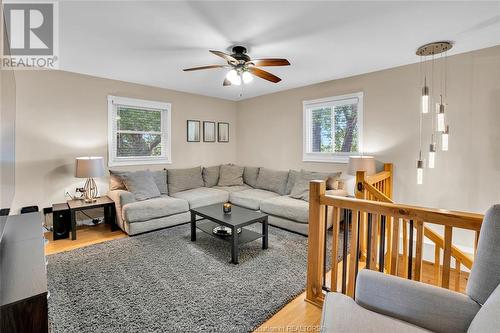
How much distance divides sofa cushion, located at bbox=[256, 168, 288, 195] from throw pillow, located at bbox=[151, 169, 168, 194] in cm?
181

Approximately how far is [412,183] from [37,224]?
165 inches

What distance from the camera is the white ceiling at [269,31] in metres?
2.04

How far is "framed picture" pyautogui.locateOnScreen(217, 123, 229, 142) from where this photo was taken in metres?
5.65

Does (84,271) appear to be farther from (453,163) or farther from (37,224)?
(453,163)

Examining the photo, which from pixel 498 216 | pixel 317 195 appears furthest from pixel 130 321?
pixel 498 216

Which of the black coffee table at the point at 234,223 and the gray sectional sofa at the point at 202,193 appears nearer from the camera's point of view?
the black coffee table at the point at 234,223

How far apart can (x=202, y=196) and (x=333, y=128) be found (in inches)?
101

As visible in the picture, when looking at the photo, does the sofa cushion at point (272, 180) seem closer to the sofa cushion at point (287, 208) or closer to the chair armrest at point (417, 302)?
the sofa cushion at point (287, 208)

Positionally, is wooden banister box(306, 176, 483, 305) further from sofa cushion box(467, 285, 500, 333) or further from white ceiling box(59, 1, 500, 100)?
white ceiling box(59, 1, 500, 100)

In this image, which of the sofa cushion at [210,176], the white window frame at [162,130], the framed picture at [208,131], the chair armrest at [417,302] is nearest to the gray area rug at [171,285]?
the chair armrest at [417,302]

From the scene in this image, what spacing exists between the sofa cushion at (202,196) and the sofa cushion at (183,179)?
113 mm

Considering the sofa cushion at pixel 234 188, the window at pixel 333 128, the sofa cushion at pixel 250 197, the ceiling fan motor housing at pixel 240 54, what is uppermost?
the ceiling fan motor housing at pixel 240 54

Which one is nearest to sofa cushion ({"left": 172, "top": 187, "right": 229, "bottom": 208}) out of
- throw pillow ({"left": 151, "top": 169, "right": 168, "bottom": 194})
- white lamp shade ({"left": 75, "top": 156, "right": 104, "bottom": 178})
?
throw pillow ({"left": 151, "top": 169, "right": 168, "bottom": 194})

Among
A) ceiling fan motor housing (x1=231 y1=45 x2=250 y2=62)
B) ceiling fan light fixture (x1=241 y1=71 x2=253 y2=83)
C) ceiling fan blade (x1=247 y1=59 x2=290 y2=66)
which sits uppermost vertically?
ceiling fan motor housing (x1=231 y1=45 x2=250 y2=62)
